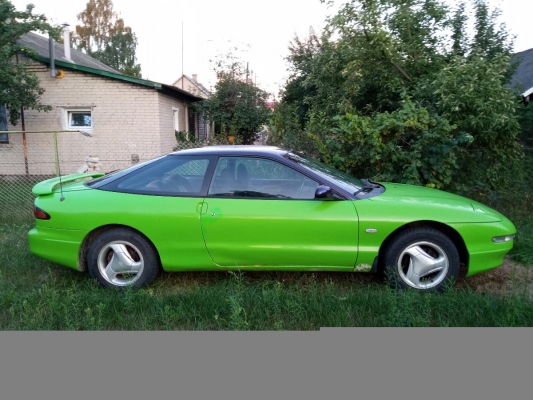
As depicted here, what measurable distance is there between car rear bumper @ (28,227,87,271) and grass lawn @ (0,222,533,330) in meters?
0.27

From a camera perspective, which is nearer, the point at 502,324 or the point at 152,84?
the point at 502,324

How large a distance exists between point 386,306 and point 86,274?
10.3 ft

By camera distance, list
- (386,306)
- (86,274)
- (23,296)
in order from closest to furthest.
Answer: (386,306) < (23,296) < (86,274)

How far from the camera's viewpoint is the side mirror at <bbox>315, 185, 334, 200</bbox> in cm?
393

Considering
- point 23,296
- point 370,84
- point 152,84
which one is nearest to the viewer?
point 23,296

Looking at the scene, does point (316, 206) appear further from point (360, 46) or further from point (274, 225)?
point (360, 46)

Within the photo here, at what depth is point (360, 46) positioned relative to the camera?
27.2 feet

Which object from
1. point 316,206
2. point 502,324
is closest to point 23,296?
point 316,206

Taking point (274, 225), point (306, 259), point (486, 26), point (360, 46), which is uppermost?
point (486, 26)

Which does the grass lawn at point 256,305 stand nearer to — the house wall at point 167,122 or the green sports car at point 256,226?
the green sports car at point 256,226

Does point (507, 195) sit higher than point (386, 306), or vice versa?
point (507, 195)

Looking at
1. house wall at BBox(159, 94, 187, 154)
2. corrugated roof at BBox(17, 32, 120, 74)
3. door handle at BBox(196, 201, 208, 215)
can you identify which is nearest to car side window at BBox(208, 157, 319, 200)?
door handle at BBox(196, 201, 208, 215)

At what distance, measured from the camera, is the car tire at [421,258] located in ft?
13.1

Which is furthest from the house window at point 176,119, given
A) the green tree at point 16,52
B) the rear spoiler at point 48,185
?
the rear spoiler at point 48,185
